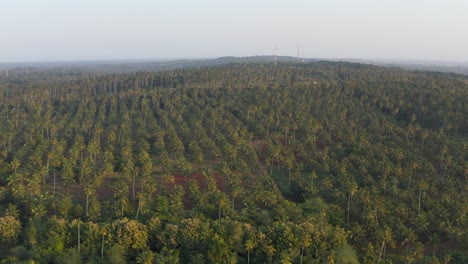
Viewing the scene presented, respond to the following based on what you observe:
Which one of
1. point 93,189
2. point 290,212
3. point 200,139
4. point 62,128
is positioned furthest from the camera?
point 62,128

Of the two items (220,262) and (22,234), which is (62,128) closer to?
(22,234)

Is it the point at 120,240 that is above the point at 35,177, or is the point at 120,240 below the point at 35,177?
below

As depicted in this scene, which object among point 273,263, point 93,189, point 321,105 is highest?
point 321,105

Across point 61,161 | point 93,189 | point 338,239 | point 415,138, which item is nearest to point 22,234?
point 93,189

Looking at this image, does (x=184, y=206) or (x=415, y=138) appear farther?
(x=415, y=138)

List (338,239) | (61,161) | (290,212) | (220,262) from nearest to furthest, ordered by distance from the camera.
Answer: (220,262) → (338,239) → (290,212) → (61,161)

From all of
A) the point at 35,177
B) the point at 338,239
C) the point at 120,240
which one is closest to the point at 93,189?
the point at 35,177

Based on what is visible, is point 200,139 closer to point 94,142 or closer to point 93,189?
point 94,142
